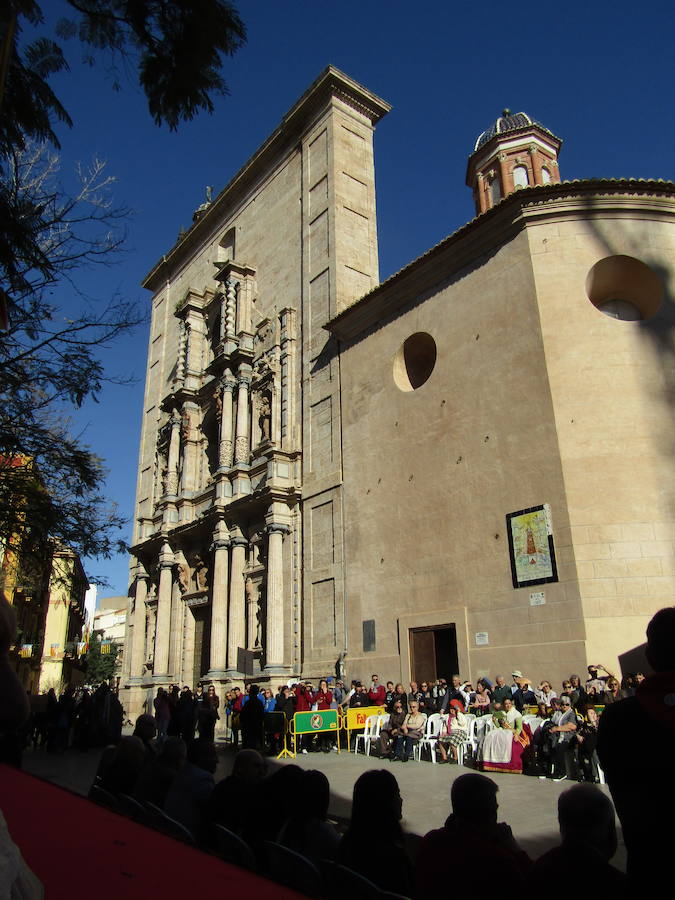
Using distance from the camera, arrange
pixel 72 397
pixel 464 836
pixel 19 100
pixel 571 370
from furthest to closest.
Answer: pixel 571 370 < pixel 72 397 < pixel 19 100 < pixel 464 836

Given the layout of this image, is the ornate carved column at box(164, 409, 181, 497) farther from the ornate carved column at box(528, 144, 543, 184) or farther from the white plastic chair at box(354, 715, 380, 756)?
the ornate carved column at box(528, 144, 543, 184)

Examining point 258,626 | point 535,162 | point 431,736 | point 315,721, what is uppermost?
point 535,162

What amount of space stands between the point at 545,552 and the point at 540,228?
7525 mm

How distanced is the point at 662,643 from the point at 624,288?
14.8m

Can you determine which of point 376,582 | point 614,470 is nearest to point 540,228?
point 614,470

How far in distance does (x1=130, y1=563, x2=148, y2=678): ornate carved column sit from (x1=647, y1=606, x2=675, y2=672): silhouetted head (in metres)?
28.7

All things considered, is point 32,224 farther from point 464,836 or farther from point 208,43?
point 464,836

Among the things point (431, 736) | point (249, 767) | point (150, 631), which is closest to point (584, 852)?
point (249, 767)

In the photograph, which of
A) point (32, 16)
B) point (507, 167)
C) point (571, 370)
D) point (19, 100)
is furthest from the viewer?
point (507, 167)

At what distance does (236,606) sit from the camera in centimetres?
2261

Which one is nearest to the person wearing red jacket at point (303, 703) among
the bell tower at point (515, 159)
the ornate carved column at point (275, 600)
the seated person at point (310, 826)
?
the ornate carved column at point (275, 600)

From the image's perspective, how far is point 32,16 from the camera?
7.20 meters

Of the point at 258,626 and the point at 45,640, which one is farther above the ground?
the point at 45,640

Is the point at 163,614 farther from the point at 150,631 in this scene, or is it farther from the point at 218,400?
the point at 218,400
